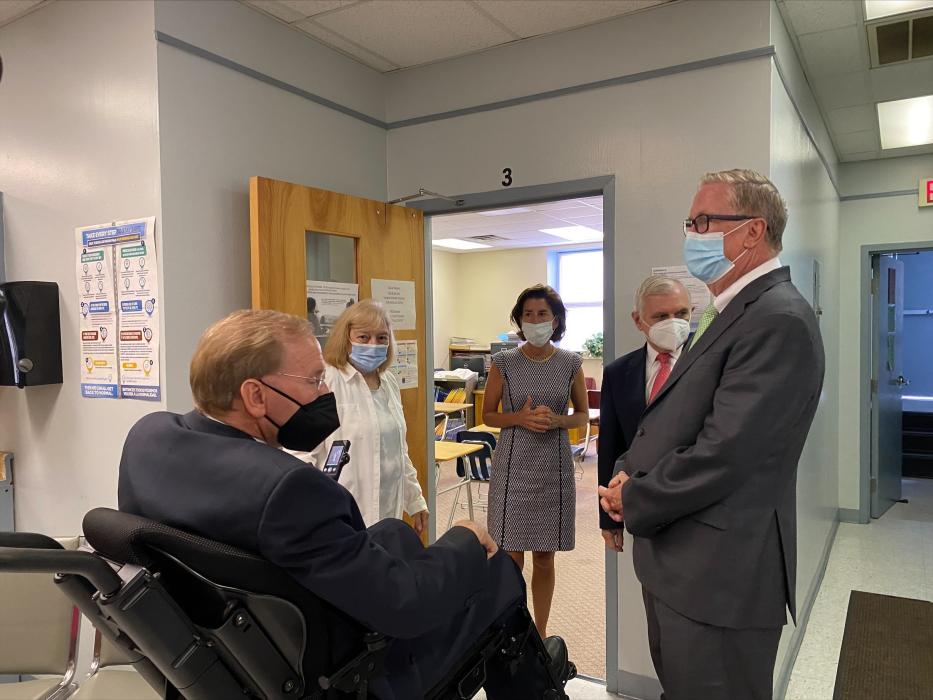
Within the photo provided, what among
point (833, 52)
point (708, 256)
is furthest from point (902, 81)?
point (708, 256)

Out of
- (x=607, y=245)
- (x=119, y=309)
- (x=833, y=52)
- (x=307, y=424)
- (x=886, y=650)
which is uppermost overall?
(x=833, y=52)

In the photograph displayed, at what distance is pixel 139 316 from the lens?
228 centimetres

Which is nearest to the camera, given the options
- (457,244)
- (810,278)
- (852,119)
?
(810,278)

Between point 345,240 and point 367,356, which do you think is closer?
point 367,356

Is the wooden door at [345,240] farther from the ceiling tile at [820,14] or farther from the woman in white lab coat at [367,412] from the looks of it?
the ceiling tile at [820,14]

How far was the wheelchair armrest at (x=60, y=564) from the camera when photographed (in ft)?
2.61

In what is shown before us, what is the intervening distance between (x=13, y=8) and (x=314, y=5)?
3.68ft

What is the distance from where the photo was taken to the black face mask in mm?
1314

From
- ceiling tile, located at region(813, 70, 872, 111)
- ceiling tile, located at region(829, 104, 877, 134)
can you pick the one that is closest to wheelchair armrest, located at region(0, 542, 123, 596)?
ceiling tile, located at region(813, 70, 872, 111)

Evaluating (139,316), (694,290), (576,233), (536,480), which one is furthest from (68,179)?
(576,233)

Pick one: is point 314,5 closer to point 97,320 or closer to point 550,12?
point 550,12

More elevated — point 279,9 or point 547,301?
point 279,9

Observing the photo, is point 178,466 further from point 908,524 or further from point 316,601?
point 908,524

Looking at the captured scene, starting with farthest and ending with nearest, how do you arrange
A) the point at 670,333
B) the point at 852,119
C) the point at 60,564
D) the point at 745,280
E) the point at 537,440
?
the point at 852,119
the point at 537,440
the point at 670,333
the point at 745,280
the point at 60,564
